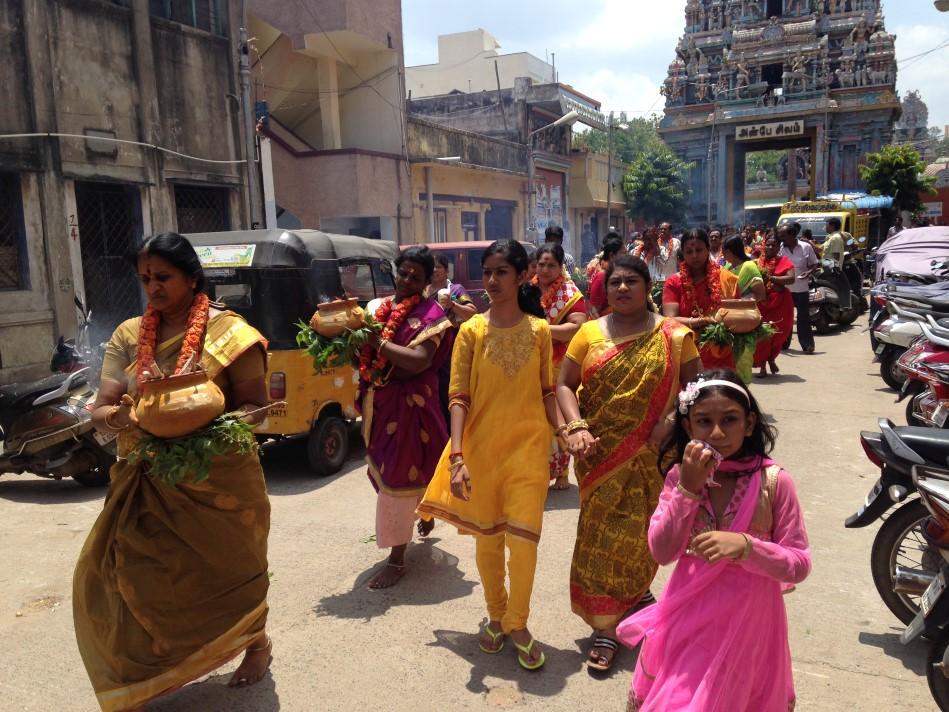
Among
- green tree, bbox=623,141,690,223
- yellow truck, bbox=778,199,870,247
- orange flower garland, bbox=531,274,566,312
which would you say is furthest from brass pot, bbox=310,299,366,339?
green tree, bbox=623,141,690,223

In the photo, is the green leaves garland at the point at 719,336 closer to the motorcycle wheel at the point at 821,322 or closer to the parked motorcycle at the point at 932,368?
the parked motorcycle at the point at 932,368

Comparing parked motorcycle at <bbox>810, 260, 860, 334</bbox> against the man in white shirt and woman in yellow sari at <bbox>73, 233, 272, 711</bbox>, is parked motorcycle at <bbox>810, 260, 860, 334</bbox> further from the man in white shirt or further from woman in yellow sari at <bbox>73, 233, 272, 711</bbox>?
woman in yellow sari at <bbox>73, 233, 272, 711</bbox>

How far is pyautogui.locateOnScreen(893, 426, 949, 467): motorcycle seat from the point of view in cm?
305

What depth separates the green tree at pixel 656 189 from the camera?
37750 mm

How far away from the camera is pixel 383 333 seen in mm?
4098

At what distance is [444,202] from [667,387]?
19295mm

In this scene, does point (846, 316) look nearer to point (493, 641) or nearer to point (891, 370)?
point (891, 370)

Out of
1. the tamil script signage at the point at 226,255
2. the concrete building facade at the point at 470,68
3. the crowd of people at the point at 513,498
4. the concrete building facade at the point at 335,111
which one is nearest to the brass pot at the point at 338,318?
the crowd of people at the point at 513,498

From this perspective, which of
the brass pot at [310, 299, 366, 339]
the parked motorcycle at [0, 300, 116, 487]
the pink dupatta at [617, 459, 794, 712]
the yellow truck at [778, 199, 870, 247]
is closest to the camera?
the pink dupatta at [617, 459, 794, 712]

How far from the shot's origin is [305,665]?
3332 mm

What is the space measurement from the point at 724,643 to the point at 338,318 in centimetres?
240

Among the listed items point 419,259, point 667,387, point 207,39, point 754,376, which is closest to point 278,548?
point 419,259

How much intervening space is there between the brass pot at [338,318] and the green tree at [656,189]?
3561cm

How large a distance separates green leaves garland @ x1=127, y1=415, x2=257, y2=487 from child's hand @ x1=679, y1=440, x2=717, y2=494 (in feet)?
5.09
